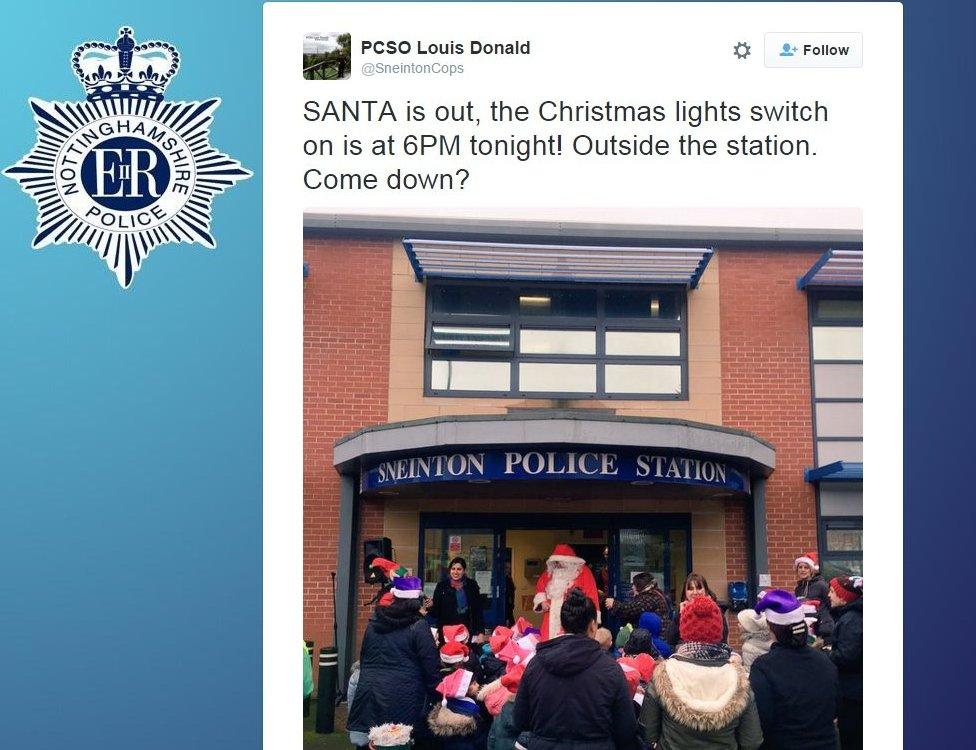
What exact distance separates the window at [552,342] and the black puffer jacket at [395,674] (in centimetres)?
377

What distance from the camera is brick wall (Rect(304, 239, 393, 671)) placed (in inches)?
316

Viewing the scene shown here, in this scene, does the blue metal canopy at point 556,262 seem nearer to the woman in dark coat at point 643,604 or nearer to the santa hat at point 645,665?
the woman in dark coat at point 643,604

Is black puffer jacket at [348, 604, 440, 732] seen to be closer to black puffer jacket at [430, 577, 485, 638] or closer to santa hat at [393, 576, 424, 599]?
santa hat at [393, 576, 424, 599]

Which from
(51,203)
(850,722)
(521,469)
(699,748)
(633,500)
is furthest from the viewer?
(633,500)

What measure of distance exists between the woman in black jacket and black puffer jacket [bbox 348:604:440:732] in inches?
42.5

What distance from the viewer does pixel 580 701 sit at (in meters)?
3.53

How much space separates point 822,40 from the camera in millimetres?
4129

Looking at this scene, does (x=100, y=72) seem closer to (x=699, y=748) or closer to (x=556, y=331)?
(x=699, y=748)

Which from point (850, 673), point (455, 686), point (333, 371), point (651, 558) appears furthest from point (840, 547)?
point (455, 686)

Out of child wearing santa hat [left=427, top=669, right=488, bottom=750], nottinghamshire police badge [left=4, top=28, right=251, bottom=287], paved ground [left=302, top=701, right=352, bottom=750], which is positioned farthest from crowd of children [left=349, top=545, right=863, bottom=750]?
nottinghamshire police badge [left=4, top=28, right=251, bottom=287]

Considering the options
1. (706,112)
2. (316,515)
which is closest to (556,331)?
(316,515)

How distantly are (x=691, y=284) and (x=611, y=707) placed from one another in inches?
215

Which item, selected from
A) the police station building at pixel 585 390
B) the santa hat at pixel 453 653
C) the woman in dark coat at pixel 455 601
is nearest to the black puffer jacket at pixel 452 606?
the woman in dark coat at pixel 455 601

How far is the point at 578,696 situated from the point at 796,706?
863 mm
